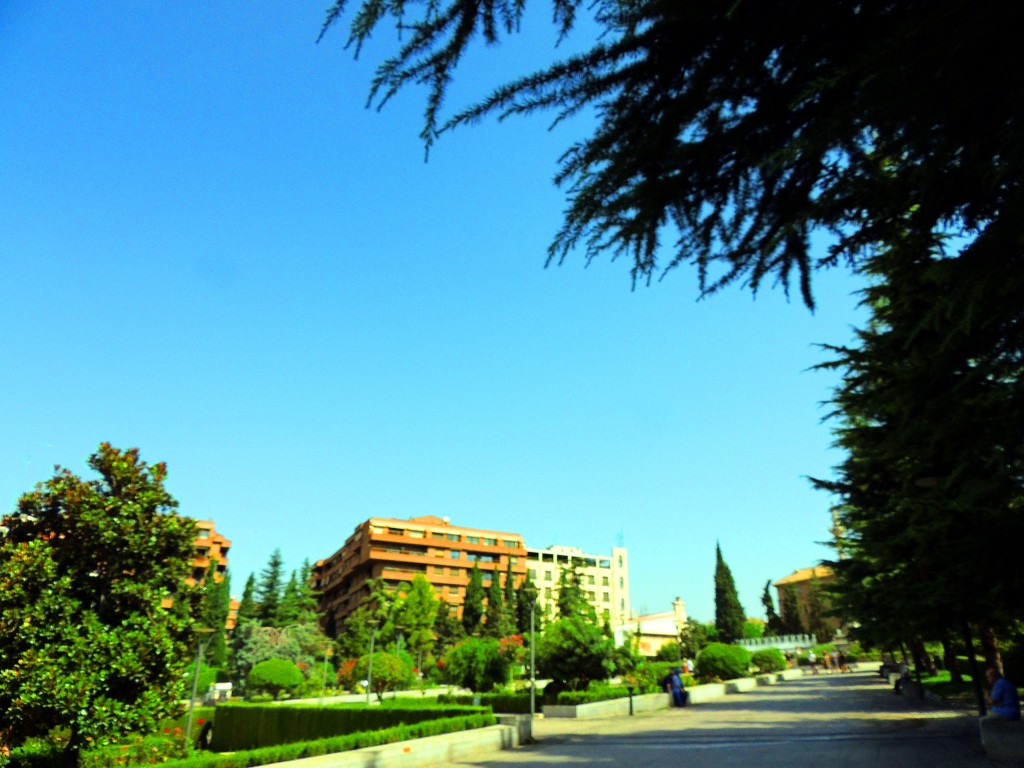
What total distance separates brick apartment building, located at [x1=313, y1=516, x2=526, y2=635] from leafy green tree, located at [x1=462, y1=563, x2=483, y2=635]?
3.72 m

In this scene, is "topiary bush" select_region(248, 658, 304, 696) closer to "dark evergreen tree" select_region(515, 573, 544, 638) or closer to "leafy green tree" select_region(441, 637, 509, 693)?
"leafy green tree" select_region(441, 637, 509, 693)

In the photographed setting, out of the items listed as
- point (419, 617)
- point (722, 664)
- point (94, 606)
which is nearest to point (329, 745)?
point (94, 606)

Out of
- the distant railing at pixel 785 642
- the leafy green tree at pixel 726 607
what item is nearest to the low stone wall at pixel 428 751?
the distant railing at pixel 785 642

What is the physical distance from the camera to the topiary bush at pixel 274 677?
38906 millimetres

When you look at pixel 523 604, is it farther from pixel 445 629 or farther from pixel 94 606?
pixel 94 606

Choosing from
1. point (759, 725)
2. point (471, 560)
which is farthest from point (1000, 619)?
point (471, 560)

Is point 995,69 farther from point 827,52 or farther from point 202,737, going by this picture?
point 202,737

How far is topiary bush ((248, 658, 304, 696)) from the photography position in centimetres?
3891

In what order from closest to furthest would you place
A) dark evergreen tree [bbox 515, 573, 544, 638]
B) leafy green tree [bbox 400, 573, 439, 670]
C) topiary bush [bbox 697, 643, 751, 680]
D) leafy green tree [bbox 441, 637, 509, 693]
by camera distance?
leafy green tree [bbox 441, 637, 509, 693] < topiary bush [bbox 697, 643, 751, 680] < leafy green tree [bbox 400, 573, 439, 670] < dark evergreen tree [bbox 515, 573, 544, 638]

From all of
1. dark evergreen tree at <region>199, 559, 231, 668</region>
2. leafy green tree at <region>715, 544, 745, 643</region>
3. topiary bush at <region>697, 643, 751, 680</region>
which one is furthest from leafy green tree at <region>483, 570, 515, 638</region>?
topiary bush at <region>697, 643, 751, 680</region>

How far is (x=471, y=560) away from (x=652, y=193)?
83.5m

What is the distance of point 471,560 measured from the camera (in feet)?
273

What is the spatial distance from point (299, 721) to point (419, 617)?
39807 mm

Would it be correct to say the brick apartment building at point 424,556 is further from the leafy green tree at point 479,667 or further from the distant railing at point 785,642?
the leafy green tree at point 479,667
